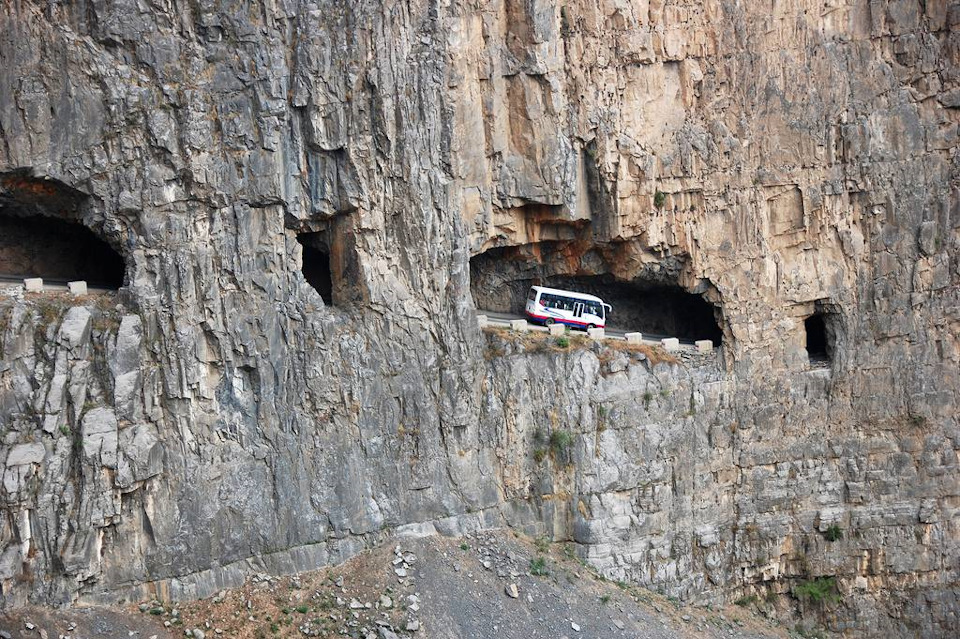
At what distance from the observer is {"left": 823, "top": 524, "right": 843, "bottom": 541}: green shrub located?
1422 inches

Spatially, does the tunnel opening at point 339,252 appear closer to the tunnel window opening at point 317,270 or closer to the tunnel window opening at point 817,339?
the tunnel window opening at point 317,270

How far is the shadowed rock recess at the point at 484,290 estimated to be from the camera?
2792 centimetres

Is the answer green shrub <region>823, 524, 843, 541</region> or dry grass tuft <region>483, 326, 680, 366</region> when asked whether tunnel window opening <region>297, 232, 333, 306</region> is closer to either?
dry grass tuft <region>483, 326, 680, 366</region>

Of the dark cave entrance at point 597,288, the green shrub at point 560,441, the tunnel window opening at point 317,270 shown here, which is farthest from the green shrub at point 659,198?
the tunnel window opening at point 317,270

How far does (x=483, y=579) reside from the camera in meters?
30.7

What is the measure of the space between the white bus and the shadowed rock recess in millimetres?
1362

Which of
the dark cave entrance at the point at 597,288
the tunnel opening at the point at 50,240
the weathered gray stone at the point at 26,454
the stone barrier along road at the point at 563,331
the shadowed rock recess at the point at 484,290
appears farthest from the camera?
the dark cave entrance at the point at 597,288

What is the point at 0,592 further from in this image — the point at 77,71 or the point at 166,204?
the point at 77,71

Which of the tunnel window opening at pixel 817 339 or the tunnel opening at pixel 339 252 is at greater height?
the tunnel opening at pixel 339 252

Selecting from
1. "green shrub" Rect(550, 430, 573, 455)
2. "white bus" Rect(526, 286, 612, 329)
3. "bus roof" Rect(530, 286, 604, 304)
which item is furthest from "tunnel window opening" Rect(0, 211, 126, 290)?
"green shrub" Rect(550, 430, 573, 455)

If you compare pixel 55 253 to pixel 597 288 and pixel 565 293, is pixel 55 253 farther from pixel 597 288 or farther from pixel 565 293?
pixel 597 288

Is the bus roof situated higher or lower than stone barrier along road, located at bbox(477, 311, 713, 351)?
higher

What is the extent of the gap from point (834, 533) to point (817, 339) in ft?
19.8

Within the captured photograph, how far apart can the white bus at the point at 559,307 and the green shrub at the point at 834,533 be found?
9130 mm
